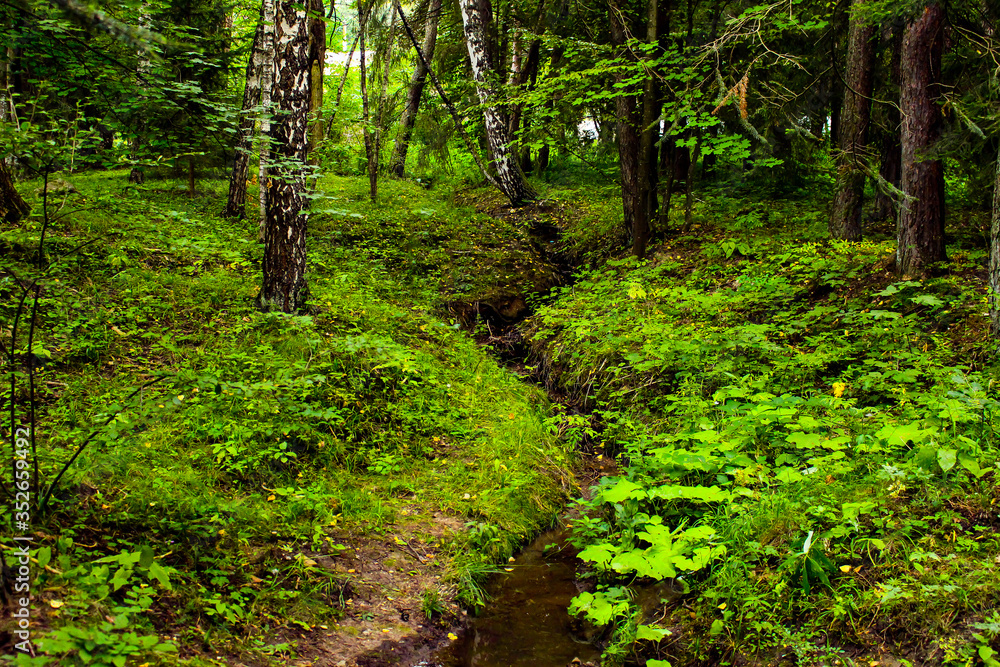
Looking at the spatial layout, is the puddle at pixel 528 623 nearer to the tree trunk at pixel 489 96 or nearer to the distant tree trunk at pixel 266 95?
the distant tree trunk at pixel 266 95

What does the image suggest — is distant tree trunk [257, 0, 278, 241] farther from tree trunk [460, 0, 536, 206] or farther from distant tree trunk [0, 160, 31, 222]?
tree trunk [460, 0, 536, 206]

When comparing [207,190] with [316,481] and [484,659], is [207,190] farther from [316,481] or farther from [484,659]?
[484,659]

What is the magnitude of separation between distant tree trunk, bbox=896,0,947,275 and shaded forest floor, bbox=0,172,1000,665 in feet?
1.19

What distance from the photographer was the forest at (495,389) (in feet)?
9.66

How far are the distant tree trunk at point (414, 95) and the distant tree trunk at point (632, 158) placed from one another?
6538 millimetres

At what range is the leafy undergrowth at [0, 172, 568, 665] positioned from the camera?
2957 mm

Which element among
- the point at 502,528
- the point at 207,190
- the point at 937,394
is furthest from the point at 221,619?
the point at 207,190

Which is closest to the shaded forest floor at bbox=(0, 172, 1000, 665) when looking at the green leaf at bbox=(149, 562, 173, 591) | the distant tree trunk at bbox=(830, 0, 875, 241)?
the green leaf at bbox=(149, 562, 173, 591)

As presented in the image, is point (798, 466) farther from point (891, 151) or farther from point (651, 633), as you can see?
point (891, 151)

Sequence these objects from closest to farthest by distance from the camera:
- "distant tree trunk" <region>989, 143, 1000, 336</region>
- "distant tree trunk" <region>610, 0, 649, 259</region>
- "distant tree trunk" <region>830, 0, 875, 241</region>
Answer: "distant tree trunk" <region>989, 143, 1000, 336</region> → "distant tree trunk" <region>830, 0, 875, 241</region> → "distant tree trunk" <region>610, 0, 649, 259</region>

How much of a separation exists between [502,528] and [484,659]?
4.20ft

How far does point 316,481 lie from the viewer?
4.54 metres

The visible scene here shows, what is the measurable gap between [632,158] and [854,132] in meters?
3.00

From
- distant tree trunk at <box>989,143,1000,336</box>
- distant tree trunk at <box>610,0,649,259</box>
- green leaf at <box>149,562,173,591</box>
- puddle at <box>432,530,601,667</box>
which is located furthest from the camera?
distant tree trunk at <box>610,0,649,259</box>
